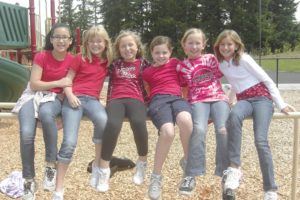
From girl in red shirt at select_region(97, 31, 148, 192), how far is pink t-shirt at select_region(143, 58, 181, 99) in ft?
0.22

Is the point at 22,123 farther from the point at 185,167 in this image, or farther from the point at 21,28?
the point at 21,28

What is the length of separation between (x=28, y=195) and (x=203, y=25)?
32776mm

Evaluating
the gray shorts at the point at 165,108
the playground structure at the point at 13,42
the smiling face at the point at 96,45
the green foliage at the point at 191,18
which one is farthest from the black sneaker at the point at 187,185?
the green foliage at the point at 191,18

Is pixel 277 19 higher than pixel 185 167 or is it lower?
higher

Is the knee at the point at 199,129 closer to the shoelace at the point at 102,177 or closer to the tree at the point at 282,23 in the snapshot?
the shoelace at the point at 102,177

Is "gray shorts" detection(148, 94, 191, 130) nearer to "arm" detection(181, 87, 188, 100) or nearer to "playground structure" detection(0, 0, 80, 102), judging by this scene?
"arm" detection(181, 87, 188, 100)

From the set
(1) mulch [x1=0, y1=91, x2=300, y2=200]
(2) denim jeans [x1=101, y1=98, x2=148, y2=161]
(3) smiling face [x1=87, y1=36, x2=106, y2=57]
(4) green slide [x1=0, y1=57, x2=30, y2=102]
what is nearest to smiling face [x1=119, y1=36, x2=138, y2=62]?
(3) smiling face [x1=87, y1=36, x2=106, y2=57]

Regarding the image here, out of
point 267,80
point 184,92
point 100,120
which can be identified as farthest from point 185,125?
point 267,80

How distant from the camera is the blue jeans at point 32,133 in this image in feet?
9.43

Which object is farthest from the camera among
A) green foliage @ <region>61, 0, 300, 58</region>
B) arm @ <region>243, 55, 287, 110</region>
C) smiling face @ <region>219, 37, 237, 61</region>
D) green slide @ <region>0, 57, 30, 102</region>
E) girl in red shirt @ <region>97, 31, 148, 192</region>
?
green foliage @ <region>61, 0, 300, 58</region>

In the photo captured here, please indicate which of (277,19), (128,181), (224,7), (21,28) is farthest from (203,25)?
(128,181)

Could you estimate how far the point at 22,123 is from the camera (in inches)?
114

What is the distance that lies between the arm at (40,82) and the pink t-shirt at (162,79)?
0.55m

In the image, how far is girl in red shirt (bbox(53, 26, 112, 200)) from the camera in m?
2.85
